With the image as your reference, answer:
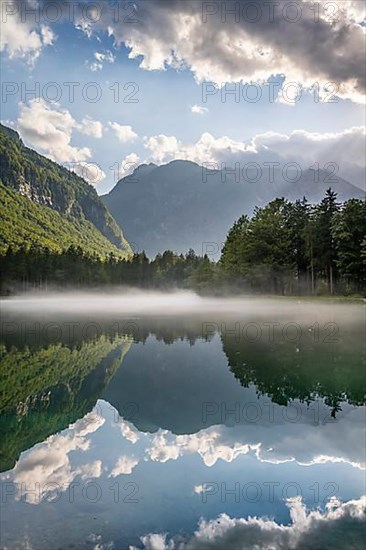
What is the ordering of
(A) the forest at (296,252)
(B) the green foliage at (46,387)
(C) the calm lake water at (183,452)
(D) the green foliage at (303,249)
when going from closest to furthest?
(C) the calm lake water at (183,452) < (B) the green foliage at (46,387) < (D) the green foliage at (303,249) < (A) the forest at (296,252)

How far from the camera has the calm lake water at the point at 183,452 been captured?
621cm

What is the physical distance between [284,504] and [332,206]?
225ft

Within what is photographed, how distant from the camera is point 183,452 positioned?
9219 millimetres

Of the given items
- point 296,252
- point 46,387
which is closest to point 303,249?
point 296,252

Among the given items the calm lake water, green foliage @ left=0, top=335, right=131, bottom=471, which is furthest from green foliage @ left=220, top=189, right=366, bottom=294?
green foliage @ left=0, top=335, right=131, bottom=471

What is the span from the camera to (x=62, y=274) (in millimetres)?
136750

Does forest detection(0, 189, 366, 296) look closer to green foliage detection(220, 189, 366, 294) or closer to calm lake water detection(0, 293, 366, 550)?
green foliage detection(220, 189, 366, 294)

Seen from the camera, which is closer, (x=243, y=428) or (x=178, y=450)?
(x=178, y=450)

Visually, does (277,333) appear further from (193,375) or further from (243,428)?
(243,428)

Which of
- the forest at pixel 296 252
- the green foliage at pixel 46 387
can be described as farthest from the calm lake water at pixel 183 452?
the forest at pixel 296 252

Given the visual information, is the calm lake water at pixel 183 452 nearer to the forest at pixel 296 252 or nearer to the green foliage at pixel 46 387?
the green foliage at pixel 46 387

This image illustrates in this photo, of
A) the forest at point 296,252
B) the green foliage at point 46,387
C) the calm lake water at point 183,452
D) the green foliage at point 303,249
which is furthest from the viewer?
the forest at point 296,252

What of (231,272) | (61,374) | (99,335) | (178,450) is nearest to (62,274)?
(231,272)

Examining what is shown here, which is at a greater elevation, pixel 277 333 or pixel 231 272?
pixel 231 272
